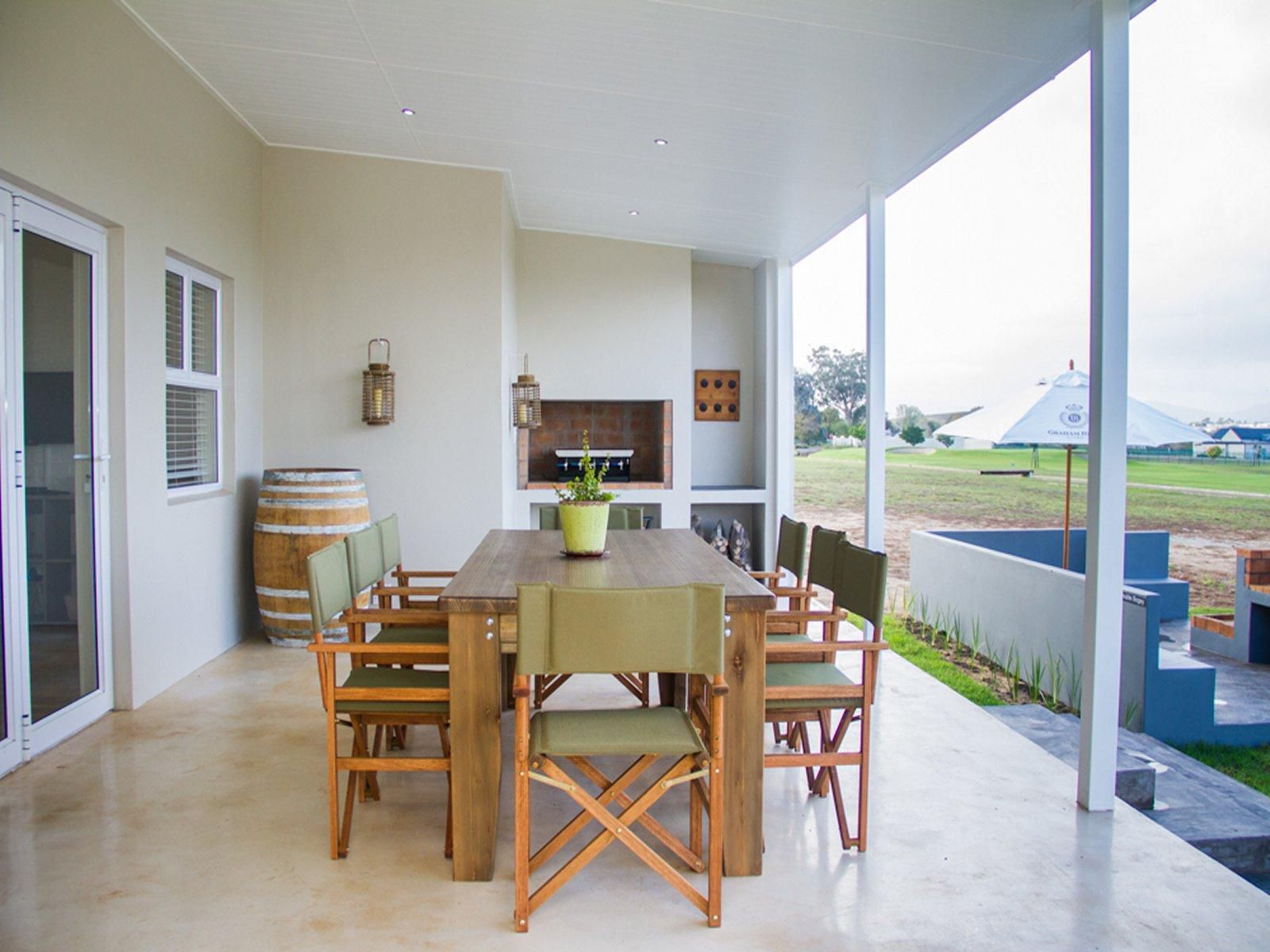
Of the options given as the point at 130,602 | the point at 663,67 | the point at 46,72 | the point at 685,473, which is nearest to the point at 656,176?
the point at 663,67

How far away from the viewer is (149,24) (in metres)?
4.10

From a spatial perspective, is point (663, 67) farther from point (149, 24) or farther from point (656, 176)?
point (149, 24)

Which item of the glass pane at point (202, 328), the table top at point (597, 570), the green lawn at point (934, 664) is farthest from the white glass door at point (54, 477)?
the green lawn at point (934, 664)

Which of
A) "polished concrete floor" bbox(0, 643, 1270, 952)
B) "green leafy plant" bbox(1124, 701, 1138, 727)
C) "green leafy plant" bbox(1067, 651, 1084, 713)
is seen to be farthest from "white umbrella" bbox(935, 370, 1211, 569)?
"polished concrete floor" bbox(0, 643, 1270, 952)

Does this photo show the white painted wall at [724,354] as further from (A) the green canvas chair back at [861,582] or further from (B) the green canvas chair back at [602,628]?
(B) the green canvas chair back at [602,628]

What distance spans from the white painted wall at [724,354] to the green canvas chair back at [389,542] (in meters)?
4.42

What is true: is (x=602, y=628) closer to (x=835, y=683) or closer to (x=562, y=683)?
(x=835, y=683)

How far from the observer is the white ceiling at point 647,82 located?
327cm

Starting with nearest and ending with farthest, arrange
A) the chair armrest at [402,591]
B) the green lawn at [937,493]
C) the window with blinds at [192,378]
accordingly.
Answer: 1. the chair armrest at [402,591]
2. the window with blinds at [192,378]
3. the green lawn at [937,493]

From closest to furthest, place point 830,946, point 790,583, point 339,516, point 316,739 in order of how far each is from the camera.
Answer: point 830,946
point 316,739
point 339,516
point 790,583

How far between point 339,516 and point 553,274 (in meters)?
3.07

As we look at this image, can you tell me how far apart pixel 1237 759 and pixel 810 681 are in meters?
2.86

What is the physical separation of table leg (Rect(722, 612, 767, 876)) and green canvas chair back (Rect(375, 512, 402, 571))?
5.85 feet

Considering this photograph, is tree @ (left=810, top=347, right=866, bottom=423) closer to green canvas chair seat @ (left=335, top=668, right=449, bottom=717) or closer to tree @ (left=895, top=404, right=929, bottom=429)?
tree @ (left=895, top=404, right=929, bottom=429)
